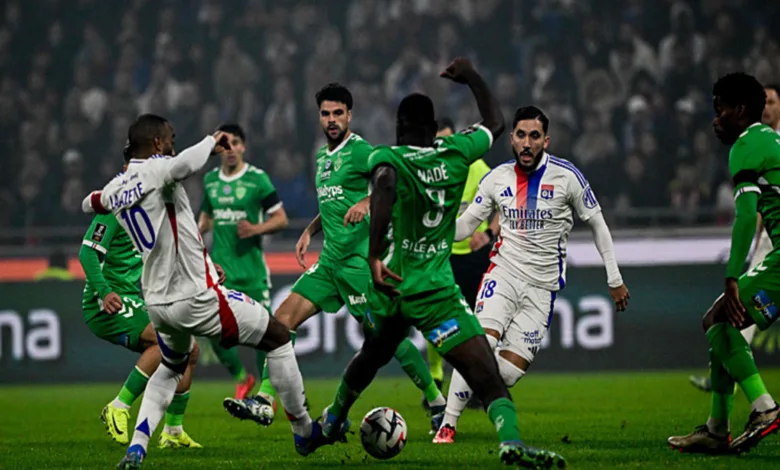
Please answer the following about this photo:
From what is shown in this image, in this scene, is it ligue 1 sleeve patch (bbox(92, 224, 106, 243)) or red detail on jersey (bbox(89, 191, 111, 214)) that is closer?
red detail on jersey (bbox(89, 191, 111, 214))

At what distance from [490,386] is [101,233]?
156 inches

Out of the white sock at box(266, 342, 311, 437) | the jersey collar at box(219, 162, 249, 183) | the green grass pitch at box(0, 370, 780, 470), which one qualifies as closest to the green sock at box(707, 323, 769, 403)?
the green grass pitch at box(0, 370, 780, 470)

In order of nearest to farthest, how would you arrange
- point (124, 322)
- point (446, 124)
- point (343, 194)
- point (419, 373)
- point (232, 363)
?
point (124, 322), point (343, 194), point (419, 373), point (446, 124), point (232, 363)

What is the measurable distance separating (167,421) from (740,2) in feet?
53.0

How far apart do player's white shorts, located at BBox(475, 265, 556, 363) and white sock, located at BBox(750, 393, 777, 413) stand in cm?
189

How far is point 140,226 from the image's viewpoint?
7062 mm

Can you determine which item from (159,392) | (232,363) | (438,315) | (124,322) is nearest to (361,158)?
(124,322)

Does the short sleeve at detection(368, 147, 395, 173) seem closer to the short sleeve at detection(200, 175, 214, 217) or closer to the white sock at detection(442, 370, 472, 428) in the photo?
the white sock at detection(442, 370, 472, 428)

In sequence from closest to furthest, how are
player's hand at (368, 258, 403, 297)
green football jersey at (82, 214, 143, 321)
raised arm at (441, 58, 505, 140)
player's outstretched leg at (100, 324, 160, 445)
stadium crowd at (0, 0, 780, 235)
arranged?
player's hand at (368, 258, 403, 297) < raised arm at (441, 58, 505, 140) < player's outstretched leg at (100, 324, 160, 445) < green football jersey at (82, 214, 143, 321) < stadium crowd at (0, 0, 780, 235)

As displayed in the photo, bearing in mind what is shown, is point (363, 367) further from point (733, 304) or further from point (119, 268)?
point (119, 268)

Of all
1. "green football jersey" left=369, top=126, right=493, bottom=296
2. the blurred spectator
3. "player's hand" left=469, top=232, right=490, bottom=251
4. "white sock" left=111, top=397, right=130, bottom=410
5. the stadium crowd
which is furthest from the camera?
the stadium crowd

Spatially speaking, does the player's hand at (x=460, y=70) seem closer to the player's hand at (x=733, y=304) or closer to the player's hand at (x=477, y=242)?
the player's hand at (x=733, y=304)

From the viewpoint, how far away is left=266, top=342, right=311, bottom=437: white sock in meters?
7.34

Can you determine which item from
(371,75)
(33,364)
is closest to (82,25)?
(371,75)
